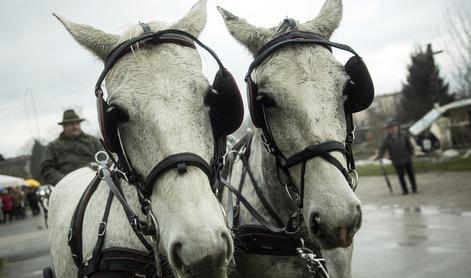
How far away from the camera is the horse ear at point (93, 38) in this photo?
8.61 feet

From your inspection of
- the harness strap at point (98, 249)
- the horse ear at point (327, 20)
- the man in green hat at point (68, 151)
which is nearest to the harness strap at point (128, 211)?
the harness strap at point (98, 249)

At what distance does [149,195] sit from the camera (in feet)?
Answer: 7.29

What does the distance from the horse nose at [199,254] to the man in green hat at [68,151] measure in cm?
365

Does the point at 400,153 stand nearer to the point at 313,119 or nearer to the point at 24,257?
the point at 24,257

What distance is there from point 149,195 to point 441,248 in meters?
6.46

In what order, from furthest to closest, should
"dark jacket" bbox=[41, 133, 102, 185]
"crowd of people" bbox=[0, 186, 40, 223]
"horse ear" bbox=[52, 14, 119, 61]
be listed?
1. "crowd of people" bbox=[0, 186, 40, 223]
2. "dark jacket" bbox=[41, 133, 102, 185]
3. "horse ear" bbox=[52, 14, 119, 61]

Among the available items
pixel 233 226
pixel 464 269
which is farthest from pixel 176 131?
pixel 464 269

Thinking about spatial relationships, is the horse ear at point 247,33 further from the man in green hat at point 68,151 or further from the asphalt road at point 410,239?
the asphalt road at point 410,239

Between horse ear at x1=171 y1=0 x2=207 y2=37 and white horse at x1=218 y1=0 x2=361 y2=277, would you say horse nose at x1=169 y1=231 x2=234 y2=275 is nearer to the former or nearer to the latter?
white horse at x1=218 y1=0 x2=361 y2=277

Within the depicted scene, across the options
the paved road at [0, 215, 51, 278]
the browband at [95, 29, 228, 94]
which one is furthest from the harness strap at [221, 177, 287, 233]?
the paved road at [0, 215, 51, 278]

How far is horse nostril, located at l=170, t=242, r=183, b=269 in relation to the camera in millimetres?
1921

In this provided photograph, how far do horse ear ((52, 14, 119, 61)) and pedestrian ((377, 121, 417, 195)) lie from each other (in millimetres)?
12276

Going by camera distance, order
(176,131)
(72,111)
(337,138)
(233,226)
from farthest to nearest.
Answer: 1. (72,111)
2. (233,226)
3. (337,138)
4. (176,131)

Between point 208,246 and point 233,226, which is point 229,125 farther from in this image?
point 233,226
